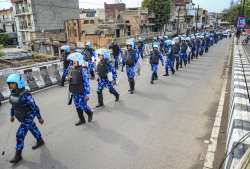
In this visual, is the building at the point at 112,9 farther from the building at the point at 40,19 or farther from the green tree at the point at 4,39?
the green tree at the point at 4,39

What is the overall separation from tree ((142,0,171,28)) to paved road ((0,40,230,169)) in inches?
1711

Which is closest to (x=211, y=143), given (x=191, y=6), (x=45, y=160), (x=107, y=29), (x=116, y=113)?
(x=116, y=113)

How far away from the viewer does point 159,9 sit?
168 feet

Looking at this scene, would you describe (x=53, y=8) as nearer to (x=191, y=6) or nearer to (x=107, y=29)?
(x=107, y=29)

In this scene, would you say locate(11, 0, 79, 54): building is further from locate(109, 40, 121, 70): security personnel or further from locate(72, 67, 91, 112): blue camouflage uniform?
locate(72, 67, 91, 112): blue camouflage uniform

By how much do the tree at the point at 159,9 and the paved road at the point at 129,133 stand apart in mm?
43464

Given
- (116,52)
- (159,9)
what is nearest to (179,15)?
(159,9)

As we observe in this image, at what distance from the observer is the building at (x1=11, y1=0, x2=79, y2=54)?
47.1 m

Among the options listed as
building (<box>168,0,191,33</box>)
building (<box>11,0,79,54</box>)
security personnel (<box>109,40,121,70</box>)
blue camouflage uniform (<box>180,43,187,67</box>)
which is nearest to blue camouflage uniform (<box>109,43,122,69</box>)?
security personnel (<box>109,40,121,70</box>)

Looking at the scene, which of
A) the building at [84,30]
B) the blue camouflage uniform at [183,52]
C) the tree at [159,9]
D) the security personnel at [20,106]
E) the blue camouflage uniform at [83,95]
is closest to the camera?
the security personnel at [20,106]

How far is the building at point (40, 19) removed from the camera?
47.1m

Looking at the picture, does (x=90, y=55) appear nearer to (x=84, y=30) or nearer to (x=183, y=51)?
(x=183, y=51)

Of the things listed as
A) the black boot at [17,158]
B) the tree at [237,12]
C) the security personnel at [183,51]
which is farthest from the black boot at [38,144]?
the tree at [237,12]

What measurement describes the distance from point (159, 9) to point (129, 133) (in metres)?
48.7
